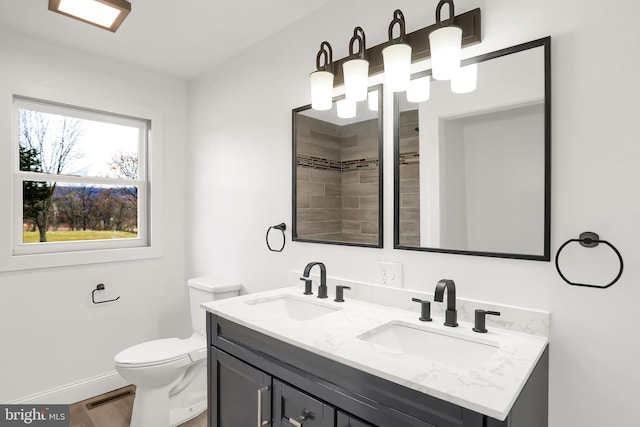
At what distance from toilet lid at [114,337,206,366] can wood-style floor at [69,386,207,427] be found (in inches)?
18.5

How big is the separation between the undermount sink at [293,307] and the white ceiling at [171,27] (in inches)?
59.7

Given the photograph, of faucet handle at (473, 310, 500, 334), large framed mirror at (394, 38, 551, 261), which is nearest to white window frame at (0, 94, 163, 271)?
large framed mirror at (394, 38, 551, 261)

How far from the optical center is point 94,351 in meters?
2.51

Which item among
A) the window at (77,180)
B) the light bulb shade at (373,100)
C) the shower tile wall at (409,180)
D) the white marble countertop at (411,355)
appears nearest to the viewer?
the white marble countertop at (411,355)

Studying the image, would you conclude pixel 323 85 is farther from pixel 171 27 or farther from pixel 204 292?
pixel 204 292

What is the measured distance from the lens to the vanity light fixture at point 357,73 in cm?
158

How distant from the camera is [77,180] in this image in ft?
8.20

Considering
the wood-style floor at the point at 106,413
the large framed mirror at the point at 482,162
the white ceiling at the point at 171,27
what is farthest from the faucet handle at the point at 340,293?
the white ceiling at the point at 171,27

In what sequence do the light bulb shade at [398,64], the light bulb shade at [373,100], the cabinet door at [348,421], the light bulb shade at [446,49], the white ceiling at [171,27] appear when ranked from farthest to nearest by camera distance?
the white ceiling at [171,27] → the light bulb shade at [373,100] → the light bulb shade at [398,64] → the light bulb shade at [446,49] → the cabinet door at [348,421]

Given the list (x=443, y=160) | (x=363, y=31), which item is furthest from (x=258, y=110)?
(x=443, y=160)

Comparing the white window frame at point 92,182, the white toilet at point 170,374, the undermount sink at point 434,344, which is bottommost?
the white toilet at point 170,374

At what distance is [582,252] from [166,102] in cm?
284

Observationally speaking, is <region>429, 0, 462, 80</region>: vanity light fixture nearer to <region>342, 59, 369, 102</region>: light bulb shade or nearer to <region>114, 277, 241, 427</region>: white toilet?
<region>342, 59, 369, 102</region>: light bulb shade

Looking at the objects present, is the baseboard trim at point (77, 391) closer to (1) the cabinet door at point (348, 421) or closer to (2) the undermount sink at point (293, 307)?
(2) the undermount sink at point (293, 307)
